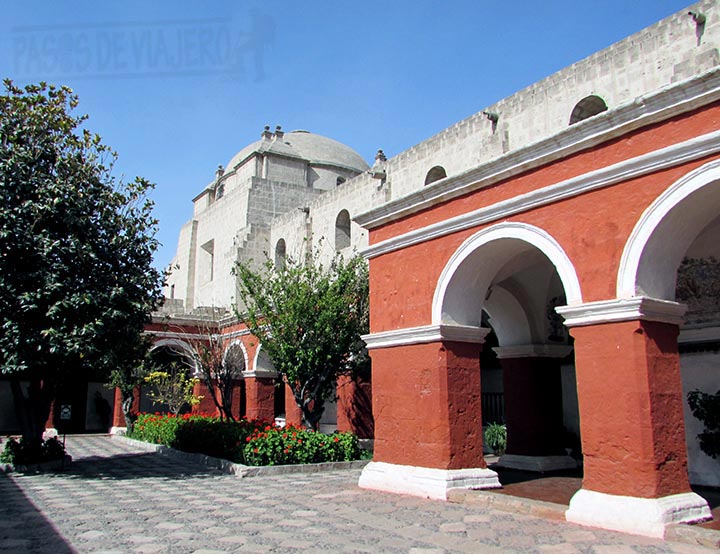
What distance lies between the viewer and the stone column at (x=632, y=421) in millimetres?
5516

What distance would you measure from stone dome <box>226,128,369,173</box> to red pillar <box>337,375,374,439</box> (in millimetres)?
13066

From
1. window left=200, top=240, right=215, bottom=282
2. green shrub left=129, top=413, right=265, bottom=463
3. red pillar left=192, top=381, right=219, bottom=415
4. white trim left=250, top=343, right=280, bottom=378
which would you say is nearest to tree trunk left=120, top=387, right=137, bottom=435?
green shrub left=129, top=413, right=265, bottom=463

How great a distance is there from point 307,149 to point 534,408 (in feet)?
64.4

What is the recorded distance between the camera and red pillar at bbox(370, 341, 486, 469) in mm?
7590

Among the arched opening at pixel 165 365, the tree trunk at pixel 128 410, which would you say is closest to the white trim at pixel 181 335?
the arched opening at pixel 165 365

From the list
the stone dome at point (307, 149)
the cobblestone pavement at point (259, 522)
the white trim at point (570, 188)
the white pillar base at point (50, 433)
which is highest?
the stone dome at point (307, 149)

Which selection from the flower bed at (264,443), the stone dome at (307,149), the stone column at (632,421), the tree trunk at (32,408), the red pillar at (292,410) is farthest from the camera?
the stone dome at (307,149)

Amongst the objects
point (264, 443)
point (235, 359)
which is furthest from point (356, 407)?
point (235, 359)

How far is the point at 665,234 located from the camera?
19.3 feet

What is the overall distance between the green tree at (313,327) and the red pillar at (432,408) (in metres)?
3.52

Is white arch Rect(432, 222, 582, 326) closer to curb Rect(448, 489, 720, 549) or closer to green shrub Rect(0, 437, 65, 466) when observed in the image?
curb Rect(448, 489, 720, 549)

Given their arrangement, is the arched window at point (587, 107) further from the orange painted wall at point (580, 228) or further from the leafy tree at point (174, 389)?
the leafy tree at point (174, 389)

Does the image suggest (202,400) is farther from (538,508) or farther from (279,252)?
(538,508)

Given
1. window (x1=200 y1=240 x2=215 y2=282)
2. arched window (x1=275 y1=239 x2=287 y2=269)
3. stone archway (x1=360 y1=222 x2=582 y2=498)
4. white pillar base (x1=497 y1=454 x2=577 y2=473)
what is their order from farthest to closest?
1. window (x1=200 y1=240 x2=215 y2=282)
2. arched window (x1=275 y1=239 x2=287 y2=269)
3. white pillar base (x1=497 y1=454 x2=577 y2=473)
4. stone archway (x1=360 y1=222 x2=582 y2=498)
